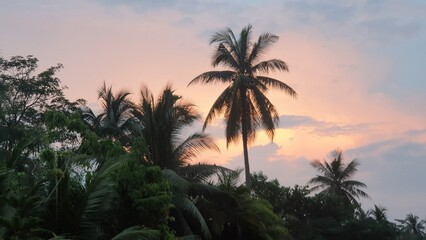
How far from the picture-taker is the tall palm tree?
30266 millimetres

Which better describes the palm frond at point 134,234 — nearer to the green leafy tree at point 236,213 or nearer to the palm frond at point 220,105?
the green leafy tree at point 236,213

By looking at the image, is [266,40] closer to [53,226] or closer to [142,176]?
[142,176]

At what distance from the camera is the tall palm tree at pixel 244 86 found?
30266 mm

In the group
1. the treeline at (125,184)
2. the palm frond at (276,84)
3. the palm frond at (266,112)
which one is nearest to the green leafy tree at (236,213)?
the treeline at (125,184)

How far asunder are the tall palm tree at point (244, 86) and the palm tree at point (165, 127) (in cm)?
1036

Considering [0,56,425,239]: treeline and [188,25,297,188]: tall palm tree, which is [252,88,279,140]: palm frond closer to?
[188,25,297,188]: tall palm tree

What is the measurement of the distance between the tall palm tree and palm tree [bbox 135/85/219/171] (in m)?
10.4

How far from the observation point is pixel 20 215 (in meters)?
9.54

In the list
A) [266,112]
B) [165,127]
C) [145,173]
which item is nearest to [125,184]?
[145,173]

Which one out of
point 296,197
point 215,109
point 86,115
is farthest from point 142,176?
point 296,197

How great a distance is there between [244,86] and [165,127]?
38.6ft

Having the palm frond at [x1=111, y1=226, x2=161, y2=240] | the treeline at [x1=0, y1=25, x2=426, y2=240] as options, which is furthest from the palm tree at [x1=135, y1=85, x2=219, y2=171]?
the palm frond at [x1=111, y1=226, x2=161, y2=240]

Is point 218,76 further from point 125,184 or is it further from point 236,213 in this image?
point 125,184

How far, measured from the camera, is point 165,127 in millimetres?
19406
